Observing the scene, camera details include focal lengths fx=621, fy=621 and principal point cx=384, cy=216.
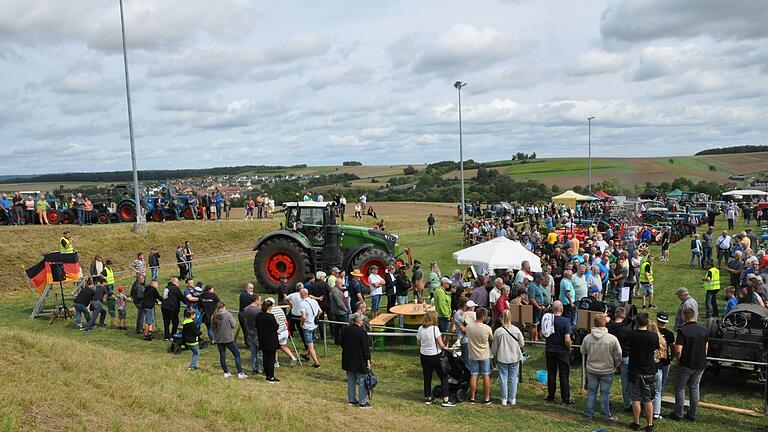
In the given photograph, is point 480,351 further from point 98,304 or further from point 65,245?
point 65,245

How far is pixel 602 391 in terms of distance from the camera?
319 inches

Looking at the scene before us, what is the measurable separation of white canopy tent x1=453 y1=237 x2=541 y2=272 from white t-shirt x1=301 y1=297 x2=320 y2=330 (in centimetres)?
449

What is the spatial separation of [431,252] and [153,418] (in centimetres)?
1936

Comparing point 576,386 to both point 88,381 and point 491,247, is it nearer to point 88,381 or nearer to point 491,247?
point 491,247

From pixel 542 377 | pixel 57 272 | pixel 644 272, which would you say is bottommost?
pixel 542 377

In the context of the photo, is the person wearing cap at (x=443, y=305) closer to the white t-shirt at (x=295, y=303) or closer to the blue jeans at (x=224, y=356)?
the white t-shirt at (x=295, y=303)

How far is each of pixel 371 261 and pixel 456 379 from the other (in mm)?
7155

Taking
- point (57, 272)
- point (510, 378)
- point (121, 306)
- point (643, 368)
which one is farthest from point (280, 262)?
point (643, 368)

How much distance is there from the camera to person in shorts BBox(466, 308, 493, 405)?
8.73m

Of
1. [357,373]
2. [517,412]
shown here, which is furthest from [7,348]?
[517,412]

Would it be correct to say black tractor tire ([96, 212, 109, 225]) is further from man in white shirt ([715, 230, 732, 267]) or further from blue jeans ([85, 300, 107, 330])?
man in white shirt ([715, 230, 732, 267])

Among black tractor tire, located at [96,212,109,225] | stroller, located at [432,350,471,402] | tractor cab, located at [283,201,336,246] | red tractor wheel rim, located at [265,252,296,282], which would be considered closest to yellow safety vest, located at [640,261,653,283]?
stroller, located at [432,350,471,402]

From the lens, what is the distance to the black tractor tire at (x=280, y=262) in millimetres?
16266

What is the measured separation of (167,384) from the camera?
27.0ft
